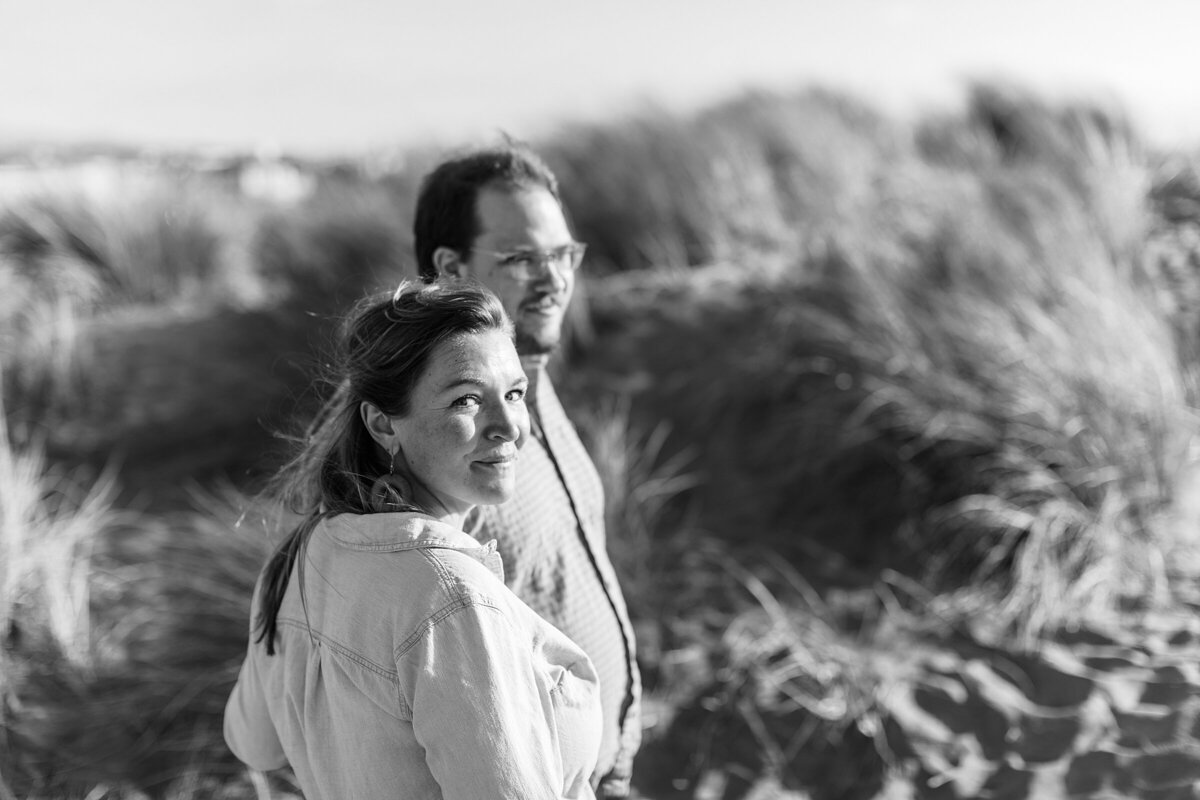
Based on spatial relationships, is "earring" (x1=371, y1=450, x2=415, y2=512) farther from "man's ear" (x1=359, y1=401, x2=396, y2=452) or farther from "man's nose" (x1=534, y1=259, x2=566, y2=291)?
"man's nose" (x1=534, y1=259, x2=566, y2=291)

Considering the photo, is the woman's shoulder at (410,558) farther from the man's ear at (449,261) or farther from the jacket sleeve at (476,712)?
the man's ear at (449,261)

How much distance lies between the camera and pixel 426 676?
127 cm

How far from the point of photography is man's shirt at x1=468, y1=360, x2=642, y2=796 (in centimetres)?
181

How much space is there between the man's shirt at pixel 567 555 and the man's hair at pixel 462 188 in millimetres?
271

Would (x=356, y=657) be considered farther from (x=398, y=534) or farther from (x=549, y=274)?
(x=549, y=274)

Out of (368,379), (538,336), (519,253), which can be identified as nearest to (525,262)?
(519,253)

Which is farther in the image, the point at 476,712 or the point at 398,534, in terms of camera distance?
the point at 398,534

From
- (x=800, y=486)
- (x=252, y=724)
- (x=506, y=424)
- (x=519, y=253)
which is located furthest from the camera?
(x=800, y=486)

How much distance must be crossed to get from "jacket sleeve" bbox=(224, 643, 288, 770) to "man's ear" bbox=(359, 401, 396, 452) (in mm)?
437

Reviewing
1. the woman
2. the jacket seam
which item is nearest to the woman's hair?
the woman

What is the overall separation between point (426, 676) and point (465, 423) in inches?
13.7

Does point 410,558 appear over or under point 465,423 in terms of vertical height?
under

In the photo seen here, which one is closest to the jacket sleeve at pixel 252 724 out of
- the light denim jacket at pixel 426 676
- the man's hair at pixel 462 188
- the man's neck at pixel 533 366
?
the light denim jacket at pixel 426 676

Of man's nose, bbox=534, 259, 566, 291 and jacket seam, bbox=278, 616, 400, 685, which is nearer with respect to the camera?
jacket seam, bbox=278, 616, 400, 685
